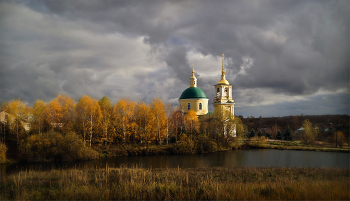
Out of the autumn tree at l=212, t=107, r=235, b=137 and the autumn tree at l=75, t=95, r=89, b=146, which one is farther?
the autumn tree at l=212, t=107, r=235, b=137

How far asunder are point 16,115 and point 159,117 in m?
18.0

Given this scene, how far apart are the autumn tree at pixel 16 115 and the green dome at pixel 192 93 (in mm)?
27764

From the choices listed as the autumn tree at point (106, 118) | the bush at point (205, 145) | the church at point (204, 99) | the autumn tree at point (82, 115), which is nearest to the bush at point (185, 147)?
the bush at point (205, 145)

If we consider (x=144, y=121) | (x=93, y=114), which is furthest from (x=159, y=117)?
(x=93, y=114)

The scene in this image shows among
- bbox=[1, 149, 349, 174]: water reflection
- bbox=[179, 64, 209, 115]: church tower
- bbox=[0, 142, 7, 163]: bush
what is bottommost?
bbox=[1, 149, 349, 174]: water reflection

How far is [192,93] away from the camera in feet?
147

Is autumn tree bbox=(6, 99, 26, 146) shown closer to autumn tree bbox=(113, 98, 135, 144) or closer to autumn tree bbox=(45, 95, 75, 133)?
autumn tree bbox=(45, 95, 75, 133)

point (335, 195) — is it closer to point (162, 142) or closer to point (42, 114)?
point (162, 142)

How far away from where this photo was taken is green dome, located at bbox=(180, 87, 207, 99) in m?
44.6

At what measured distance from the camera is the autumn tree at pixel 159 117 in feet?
103

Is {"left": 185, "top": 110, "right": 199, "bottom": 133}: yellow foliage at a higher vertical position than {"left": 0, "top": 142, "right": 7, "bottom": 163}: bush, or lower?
higher

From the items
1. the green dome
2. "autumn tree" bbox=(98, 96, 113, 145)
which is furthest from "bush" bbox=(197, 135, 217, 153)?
the green dome

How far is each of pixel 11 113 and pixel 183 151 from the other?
21672mm

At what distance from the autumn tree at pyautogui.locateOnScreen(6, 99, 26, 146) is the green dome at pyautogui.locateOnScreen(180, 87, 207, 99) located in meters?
27.8
